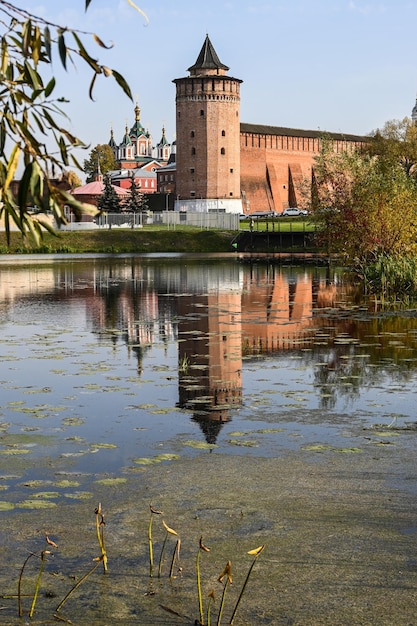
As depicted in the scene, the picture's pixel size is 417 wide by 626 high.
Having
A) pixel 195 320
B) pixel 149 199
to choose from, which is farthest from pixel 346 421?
pixel 149 199

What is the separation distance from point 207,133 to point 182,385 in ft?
195

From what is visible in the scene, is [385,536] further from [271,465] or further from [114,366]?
[114,366]

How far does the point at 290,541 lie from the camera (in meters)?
4.34

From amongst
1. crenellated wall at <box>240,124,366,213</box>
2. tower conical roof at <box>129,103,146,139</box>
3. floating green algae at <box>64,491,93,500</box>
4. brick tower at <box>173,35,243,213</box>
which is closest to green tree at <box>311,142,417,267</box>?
floating green algae at <box>64,491,93,500</box>

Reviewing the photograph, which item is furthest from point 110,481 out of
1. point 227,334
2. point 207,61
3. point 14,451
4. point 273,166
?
point 273,166

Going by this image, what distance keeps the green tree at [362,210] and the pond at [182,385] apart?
118 inches

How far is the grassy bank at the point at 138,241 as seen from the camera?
47625 mm

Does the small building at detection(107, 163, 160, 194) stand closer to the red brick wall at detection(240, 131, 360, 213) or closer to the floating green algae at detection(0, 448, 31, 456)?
the red brick wall at detection(240, 131, 360, 213)

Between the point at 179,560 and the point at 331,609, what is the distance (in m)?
0.78

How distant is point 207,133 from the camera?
2613 inches

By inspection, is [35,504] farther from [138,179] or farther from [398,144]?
[138,179]

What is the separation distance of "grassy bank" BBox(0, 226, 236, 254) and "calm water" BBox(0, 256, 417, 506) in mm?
30086

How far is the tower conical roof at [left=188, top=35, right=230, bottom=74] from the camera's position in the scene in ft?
218

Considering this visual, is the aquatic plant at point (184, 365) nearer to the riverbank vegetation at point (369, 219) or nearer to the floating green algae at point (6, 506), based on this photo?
the floating green algae at point (6, 506)
